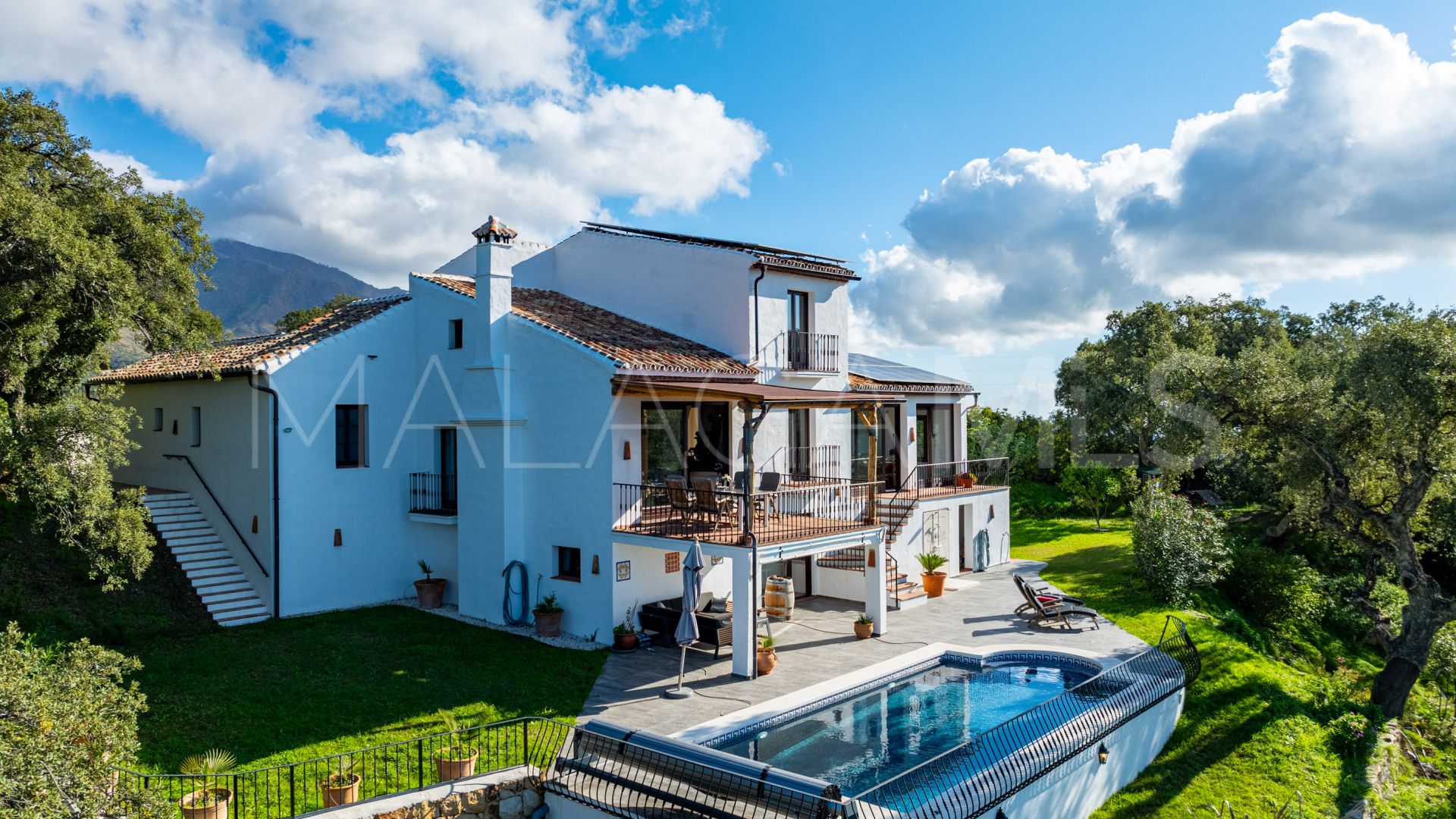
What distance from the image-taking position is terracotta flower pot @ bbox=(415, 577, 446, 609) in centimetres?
1930

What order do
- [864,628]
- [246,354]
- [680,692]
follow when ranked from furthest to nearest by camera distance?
[246,354] → [864,628] → [680,692]

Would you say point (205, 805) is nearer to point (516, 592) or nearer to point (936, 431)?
point (516, 592)

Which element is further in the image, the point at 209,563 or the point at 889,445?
the point at 889,445

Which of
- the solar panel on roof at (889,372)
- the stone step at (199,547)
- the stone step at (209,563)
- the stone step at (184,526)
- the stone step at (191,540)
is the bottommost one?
the stone step at (209,563)

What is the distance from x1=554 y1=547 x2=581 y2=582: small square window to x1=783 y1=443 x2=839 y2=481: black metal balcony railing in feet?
18.9

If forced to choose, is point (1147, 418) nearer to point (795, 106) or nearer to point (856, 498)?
point (856, 498)

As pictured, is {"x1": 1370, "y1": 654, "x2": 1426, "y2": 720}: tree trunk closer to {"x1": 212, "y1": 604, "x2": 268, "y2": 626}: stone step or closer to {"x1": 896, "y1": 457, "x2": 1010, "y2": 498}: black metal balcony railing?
{"x1": 896, "y1": 457, "x2": 1010, "y2": 498}: black metal balcony railing

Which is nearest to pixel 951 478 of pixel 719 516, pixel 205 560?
pixel 719 516

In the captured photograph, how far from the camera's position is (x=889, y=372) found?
26000 mm

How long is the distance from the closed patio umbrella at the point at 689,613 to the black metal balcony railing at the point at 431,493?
796 centimetres

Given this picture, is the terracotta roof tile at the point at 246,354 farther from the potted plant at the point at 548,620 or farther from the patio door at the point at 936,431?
the patio door at the point at 936,431

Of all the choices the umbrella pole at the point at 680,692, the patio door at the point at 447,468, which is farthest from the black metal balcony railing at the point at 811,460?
the patio door at the point at 447,468

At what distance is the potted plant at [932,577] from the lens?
20.8 metres

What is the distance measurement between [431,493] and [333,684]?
6945mm
